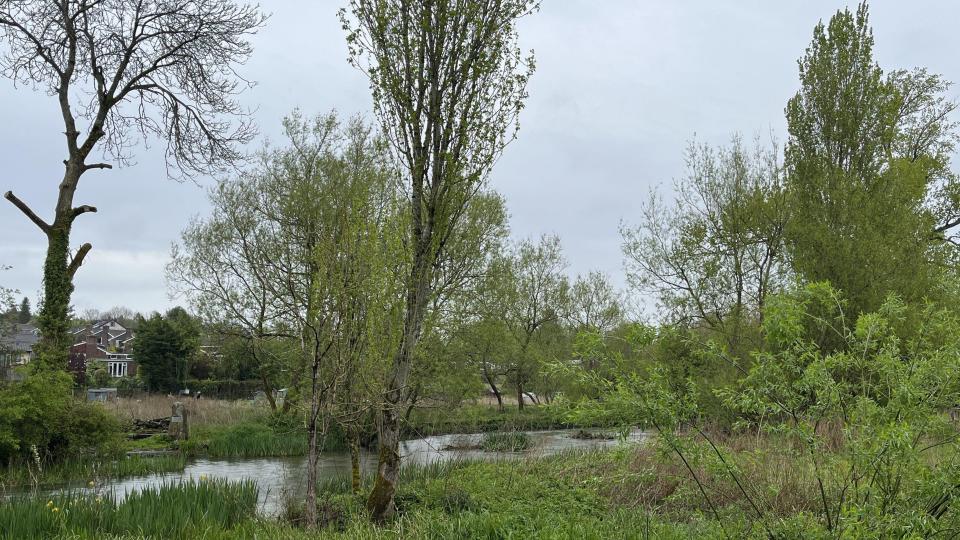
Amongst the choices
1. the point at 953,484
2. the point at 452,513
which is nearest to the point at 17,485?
the point at 452,513

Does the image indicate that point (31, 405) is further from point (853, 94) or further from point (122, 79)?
point (853, 94)

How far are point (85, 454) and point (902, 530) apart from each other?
14.7 metres

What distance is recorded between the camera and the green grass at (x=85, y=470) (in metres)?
11.9

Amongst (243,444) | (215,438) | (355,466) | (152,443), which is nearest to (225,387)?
(152,443)

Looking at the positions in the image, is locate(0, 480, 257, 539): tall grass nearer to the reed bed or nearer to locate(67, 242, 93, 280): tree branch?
locate(67, 242, 93, 280): tree branch

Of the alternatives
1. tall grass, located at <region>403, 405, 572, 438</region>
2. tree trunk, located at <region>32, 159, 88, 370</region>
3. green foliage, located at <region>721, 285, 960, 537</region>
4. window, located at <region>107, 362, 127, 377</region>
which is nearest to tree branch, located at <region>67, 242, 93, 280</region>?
tree trunk, located at <region>32, 159, 88, 370</region>

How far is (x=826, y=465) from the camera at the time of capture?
473 cm

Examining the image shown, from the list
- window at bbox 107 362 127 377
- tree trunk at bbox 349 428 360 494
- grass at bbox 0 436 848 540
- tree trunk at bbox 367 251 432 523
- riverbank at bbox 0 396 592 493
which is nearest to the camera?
grass at bbox 0 436 848 540

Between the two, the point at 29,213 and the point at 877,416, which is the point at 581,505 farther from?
the point at 29,213

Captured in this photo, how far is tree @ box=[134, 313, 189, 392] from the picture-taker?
32.9 m

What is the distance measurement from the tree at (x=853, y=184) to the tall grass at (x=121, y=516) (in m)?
11.1

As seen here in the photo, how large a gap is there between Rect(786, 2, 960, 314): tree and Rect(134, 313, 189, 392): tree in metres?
28.7

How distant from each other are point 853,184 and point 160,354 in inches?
1212

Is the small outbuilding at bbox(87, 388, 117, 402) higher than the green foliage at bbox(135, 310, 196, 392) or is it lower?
lower
